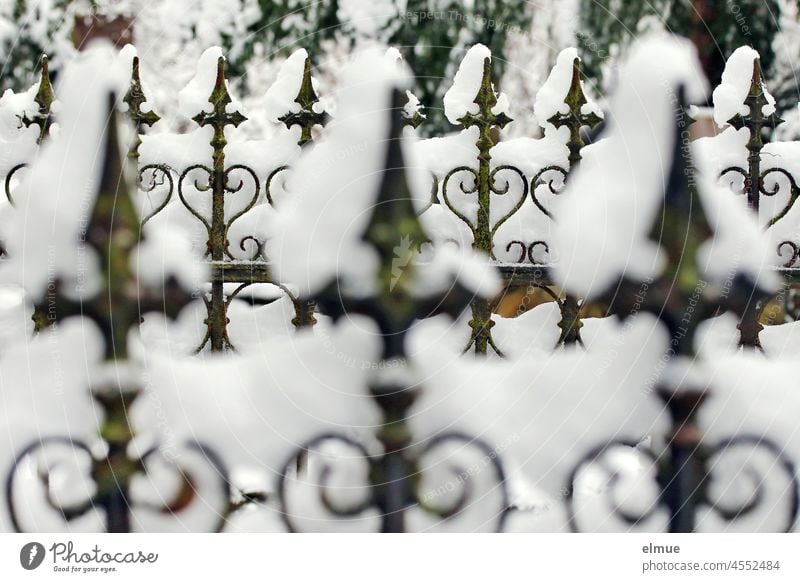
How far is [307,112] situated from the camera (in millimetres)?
1890

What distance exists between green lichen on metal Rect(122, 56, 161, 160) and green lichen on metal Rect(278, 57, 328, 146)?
36 cm

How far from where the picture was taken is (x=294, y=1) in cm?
372

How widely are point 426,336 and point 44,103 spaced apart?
114 centimetres

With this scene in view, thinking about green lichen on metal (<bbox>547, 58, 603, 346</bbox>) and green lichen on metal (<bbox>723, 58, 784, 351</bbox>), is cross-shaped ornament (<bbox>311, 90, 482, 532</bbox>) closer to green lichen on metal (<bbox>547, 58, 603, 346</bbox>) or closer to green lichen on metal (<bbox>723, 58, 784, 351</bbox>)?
green lichen on metal (<bbox>547, 58, 603, 346</bbox>)

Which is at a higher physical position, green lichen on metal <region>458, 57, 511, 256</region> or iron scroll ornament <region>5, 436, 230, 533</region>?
green lichen on metal <region>458, 57, 511, 256</region>

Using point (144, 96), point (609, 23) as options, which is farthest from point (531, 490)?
point (609, 23)

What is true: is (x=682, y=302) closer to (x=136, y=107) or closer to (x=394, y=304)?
(x=394, y=304)

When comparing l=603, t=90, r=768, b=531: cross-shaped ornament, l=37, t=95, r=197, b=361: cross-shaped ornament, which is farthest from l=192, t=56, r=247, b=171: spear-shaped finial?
l=603, t=90, r=768, b=531: cross-shaped ornament

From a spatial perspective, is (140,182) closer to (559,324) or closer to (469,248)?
(469,248)

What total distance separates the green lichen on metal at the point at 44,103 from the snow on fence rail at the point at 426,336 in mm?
122

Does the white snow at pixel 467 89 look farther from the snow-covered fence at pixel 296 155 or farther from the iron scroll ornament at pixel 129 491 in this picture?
the iron scroll ornament at pixel 129 491

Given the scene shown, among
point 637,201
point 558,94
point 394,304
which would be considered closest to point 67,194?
point 394,304

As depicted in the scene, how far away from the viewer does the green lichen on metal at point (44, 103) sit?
6.48 ft

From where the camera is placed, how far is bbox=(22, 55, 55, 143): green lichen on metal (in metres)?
1.98
